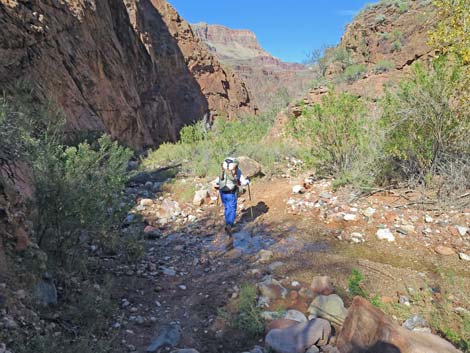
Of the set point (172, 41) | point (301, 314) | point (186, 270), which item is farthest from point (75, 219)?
point (172, 41)

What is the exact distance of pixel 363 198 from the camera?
546 centimetres

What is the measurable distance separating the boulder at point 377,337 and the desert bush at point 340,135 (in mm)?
3728

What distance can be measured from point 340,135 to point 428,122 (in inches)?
61.6

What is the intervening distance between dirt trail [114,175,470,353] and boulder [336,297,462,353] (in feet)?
2.41

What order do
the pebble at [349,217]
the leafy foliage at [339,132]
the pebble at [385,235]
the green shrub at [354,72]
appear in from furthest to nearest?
the green shrub at [354,72] → the leafy foliage at [339,132] → the pebble at [349,217] → the pebble at [385,235]

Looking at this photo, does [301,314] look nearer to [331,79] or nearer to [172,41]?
[331,79]

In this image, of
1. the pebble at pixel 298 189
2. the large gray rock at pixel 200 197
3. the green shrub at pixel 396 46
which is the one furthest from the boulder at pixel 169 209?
the green shrub at pixel 396 46

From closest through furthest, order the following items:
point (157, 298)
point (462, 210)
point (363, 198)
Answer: point (157, 298) < point (462, 210) < point (363, 198)

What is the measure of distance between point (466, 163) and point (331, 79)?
9.95m

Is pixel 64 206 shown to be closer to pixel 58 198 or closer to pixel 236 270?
pixel 58 198

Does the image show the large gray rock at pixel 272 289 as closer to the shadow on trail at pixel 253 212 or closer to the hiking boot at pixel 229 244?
the hiking boot at pixel 229 244

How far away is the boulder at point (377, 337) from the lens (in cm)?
207


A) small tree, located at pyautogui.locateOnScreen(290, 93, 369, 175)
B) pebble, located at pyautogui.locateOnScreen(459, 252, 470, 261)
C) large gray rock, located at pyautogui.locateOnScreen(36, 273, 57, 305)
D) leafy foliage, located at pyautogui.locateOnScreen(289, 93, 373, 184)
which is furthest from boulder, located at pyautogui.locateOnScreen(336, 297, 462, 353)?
small tree, located at pyautogui.locateOnScreen(290, 93, 369, 175)

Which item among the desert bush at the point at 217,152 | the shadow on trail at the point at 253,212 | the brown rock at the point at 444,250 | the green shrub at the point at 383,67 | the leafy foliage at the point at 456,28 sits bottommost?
the brown rock at the point at 444,250
